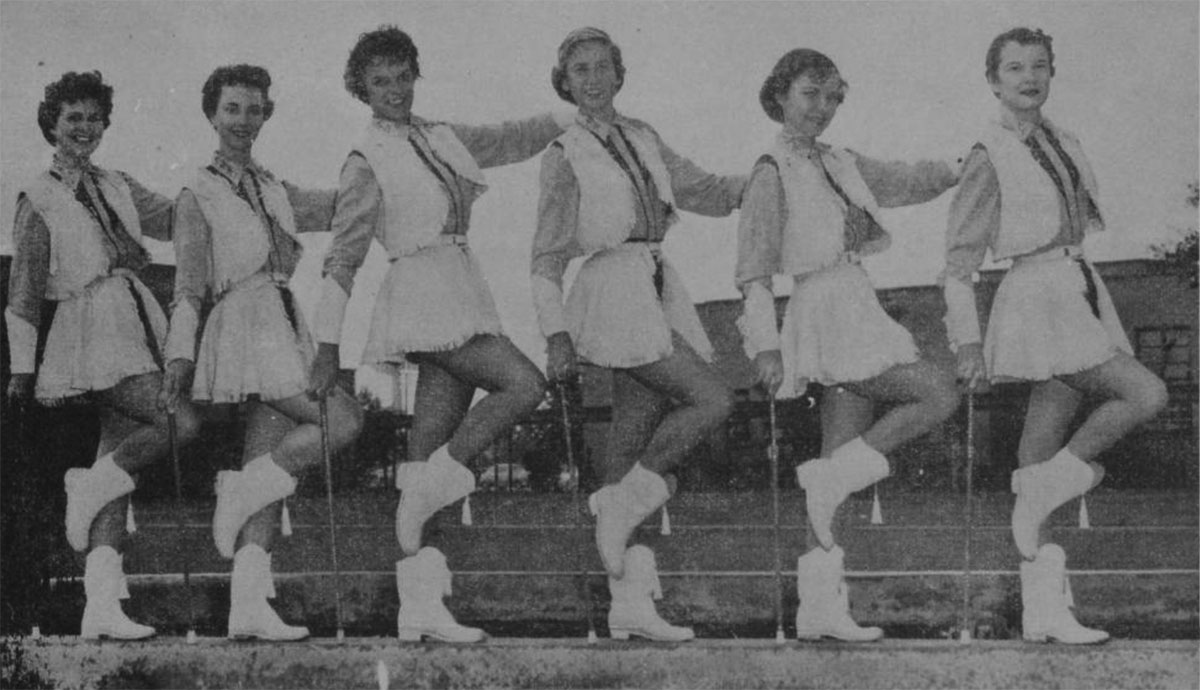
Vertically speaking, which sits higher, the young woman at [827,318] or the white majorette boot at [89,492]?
the young woman at [827,318]

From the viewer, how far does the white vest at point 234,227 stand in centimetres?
469

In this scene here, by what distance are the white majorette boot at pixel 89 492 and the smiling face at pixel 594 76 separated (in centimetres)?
204

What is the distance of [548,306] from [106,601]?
6.11ft

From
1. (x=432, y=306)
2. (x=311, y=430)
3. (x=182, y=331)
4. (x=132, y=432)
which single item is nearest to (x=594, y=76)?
(x=432, y=306)

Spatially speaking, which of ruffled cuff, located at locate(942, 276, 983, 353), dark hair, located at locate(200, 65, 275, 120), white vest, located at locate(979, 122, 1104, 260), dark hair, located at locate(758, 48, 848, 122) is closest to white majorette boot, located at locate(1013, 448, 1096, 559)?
ruffled cuff, located at locate(942, 276, 983, 353)

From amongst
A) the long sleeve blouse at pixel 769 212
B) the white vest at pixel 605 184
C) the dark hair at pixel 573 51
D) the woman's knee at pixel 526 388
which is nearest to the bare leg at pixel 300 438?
the woman's knee at pixel 526 388

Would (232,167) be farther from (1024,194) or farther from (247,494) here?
(1024,194)

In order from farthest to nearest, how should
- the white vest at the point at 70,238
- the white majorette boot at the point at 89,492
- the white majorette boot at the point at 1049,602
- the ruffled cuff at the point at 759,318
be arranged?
the white vest at the point at 70,238 → the white majorette boot at the point at 89,492 → the ruffled cuff at the point at 759,318 → the white majorette boot at the point at 1049,602

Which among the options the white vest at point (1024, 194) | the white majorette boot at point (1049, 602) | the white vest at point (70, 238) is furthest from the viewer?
the white vest at point (70, 238)

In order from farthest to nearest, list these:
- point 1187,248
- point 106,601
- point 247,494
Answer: point 1187,248, point 106,601, point 247,494

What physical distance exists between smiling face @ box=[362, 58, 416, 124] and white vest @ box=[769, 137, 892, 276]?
1223mm

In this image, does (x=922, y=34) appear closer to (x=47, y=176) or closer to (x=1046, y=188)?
(x=1046, y=188)

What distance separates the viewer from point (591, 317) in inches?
174

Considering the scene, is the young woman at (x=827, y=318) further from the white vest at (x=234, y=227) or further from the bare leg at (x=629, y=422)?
the white vest at (x=234, y=227)
